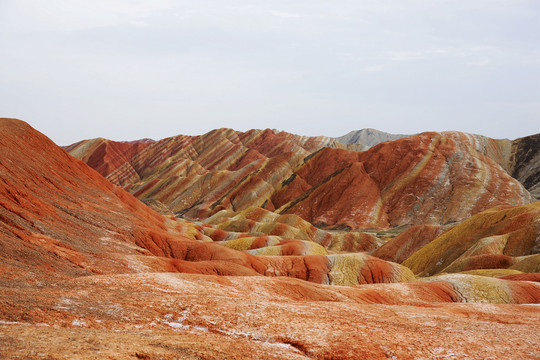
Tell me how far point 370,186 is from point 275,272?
82938mm

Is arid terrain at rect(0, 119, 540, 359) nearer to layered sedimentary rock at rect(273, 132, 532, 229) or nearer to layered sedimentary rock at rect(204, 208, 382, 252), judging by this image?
layered sedimentary rock at rect(204, 208, 382, 252)

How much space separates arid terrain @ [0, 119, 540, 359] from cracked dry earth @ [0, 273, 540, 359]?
0.31ft

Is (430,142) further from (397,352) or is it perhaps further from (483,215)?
(397,352)

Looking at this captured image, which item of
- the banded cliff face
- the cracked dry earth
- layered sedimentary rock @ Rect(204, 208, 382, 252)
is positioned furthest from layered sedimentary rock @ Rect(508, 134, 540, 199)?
the cracked dry earth

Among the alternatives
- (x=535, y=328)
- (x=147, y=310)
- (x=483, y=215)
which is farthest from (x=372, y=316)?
(x=483, y=215)

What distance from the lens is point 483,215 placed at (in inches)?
2936

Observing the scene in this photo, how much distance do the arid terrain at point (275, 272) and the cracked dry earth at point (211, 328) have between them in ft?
0.31

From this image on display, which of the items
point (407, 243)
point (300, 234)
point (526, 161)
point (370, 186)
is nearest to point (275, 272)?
point (407, 243)

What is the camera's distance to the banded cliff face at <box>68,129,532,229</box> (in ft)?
376

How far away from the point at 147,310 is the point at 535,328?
21226 mm

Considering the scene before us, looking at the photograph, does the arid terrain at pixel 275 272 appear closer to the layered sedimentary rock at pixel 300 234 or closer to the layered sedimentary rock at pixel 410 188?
the layered sedimentary rock at pixel 300 234

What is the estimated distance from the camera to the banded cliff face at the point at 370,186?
376 feet

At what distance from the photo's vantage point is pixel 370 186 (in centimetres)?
12950

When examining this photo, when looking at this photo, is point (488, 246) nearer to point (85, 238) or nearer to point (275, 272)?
point (275, 272)
